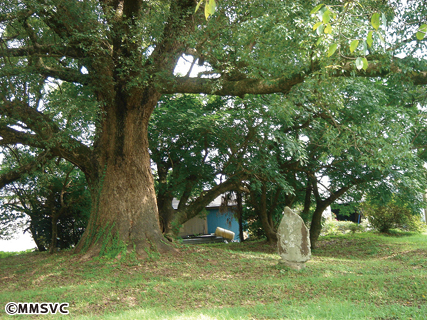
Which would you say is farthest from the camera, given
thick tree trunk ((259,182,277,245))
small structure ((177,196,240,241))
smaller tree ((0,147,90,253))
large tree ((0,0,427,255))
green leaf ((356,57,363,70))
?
small structure ((177,196,240,241))

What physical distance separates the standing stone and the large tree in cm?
323

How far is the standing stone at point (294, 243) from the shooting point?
927cm

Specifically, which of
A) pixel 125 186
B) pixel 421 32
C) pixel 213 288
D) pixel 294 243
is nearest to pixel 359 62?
pixel 421 32

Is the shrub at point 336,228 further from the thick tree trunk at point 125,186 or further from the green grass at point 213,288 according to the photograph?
the thick tree trunk at point 125,186

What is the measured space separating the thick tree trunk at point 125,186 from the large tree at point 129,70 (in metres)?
Result: 0.03

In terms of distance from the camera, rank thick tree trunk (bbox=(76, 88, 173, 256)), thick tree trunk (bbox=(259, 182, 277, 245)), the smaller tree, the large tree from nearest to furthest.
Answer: the large tree, thick tree trunk (bbox=(76, 88, 173, 256)), the smaller tree, thick tree trunk (bbox=(259, 182, 277, 245))

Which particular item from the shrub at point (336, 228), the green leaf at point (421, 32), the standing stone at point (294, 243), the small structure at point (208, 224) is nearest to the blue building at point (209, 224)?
the small structure at point (208, 224)

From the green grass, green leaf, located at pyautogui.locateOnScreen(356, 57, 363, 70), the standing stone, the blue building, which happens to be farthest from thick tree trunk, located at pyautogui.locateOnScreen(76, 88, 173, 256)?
the blue building

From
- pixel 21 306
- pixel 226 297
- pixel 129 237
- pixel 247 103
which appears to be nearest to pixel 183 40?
pixel 247 103

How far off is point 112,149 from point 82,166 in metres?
1.26

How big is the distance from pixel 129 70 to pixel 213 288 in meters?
6.22

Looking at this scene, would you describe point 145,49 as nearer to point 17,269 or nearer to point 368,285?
point 17,269

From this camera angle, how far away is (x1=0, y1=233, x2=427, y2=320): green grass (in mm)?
6062

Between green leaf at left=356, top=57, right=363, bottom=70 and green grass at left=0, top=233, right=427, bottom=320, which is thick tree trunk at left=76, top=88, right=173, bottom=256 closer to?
green grass at left=0, top=233, right=427, bottom=320
